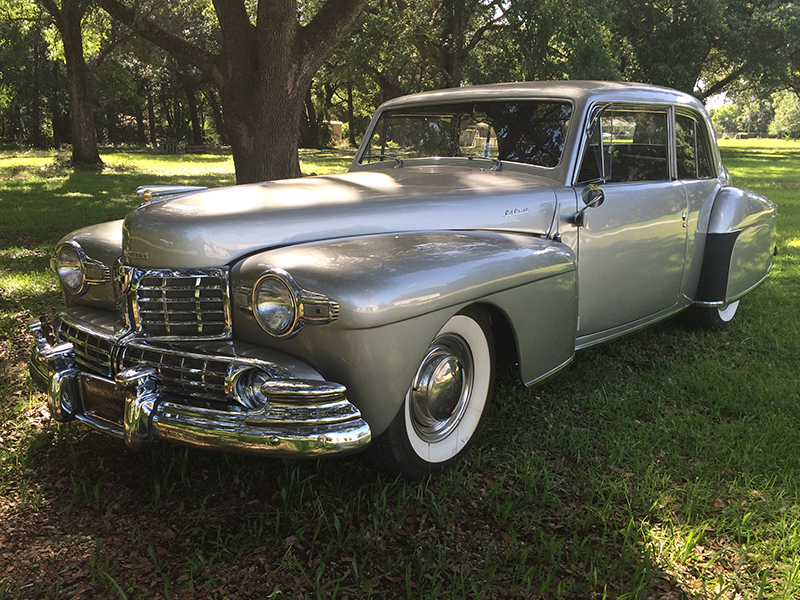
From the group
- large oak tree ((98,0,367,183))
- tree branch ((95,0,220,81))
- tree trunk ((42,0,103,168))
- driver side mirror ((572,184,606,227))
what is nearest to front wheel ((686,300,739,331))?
driver side mirror ((572,184,606,227))

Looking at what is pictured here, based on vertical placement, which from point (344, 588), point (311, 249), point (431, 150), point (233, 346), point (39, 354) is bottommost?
point (344, 588)

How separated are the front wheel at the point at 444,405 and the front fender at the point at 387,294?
124 mm

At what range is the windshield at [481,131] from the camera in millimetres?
3441

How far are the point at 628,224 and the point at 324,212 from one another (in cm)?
175

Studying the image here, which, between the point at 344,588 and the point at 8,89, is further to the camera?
the point at 8,89

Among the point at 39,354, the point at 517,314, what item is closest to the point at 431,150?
the point at 517,314

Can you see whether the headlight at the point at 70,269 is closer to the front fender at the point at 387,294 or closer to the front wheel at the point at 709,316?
the front fender at the point at 387,294

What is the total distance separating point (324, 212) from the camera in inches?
106

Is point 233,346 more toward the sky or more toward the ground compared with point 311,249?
more toward the ground

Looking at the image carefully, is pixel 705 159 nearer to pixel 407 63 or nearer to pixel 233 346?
pixel 233 346

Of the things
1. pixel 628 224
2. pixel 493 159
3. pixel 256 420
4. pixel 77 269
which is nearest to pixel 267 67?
pixel 493 159

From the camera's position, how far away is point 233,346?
2.31m

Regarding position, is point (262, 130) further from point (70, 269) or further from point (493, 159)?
point (70, 269)

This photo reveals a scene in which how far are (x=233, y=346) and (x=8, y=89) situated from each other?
3803 cm
